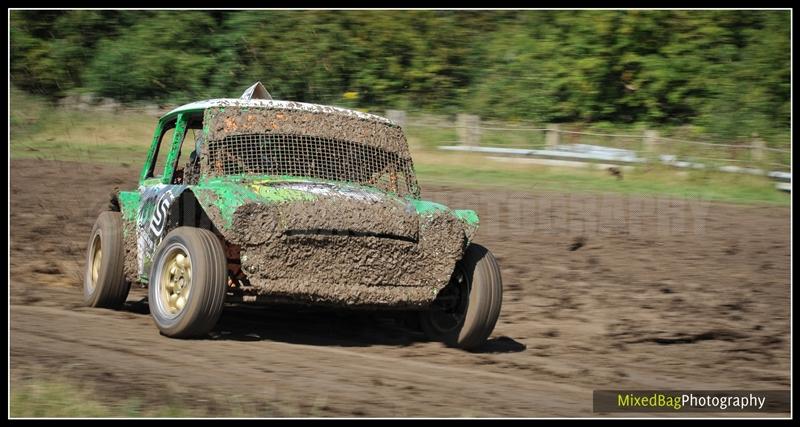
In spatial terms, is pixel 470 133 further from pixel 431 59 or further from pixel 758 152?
pixel 758 152

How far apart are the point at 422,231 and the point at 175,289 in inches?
71.8

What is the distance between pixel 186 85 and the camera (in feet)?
88.6

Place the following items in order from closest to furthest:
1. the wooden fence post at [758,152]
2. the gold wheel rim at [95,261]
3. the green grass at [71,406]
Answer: the green grass at [71,406], the gold wheel rim at [95,261], the wooden fence post at [758,152]

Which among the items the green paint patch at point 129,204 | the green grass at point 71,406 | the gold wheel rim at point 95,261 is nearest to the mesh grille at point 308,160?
the green paint patch at point 129,204

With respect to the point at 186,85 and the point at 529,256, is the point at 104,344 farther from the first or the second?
the point at 186,85

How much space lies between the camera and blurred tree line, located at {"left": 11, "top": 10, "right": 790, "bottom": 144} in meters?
25.8

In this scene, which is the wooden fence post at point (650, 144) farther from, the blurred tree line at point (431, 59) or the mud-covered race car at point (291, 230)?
the mud-covered race car at point (291, 230)

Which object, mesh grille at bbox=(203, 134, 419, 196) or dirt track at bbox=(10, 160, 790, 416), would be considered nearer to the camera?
dirt track at bbox=(10, 160, 790, 416)

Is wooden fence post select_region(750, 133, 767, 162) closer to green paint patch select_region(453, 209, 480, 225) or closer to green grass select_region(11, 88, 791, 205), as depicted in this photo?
green grass select_region(11, 88, 791, 205)

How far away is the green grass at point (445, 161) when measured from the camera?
1927 centimetres

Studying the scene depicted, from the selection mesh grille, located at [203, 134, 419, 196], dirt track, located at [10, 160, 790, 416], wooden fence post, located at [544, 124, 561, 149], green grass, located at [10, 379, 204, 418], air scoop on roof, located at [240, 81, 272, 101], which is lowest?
dirt track, located at [10, 160, 790, 416]

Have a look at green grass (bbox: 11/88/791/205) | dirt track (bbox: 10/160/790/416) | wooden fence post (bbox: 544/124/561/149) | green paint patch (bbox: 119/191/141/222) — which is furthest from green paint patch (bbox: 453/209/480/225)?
wooden fence post (bbox: 544/124/561/149)

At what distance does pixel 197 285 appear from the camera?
279 inches

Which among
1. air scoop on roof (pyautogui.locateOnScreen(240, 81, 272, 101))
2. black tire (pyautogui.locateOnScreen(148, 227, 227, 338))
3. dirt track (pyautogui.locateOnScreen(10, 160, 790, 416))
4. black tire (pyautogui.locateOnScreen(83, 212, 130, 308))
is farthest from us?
air scoop on roof (pyautogui.locateOnScreen(240, 81, 272, 101))
